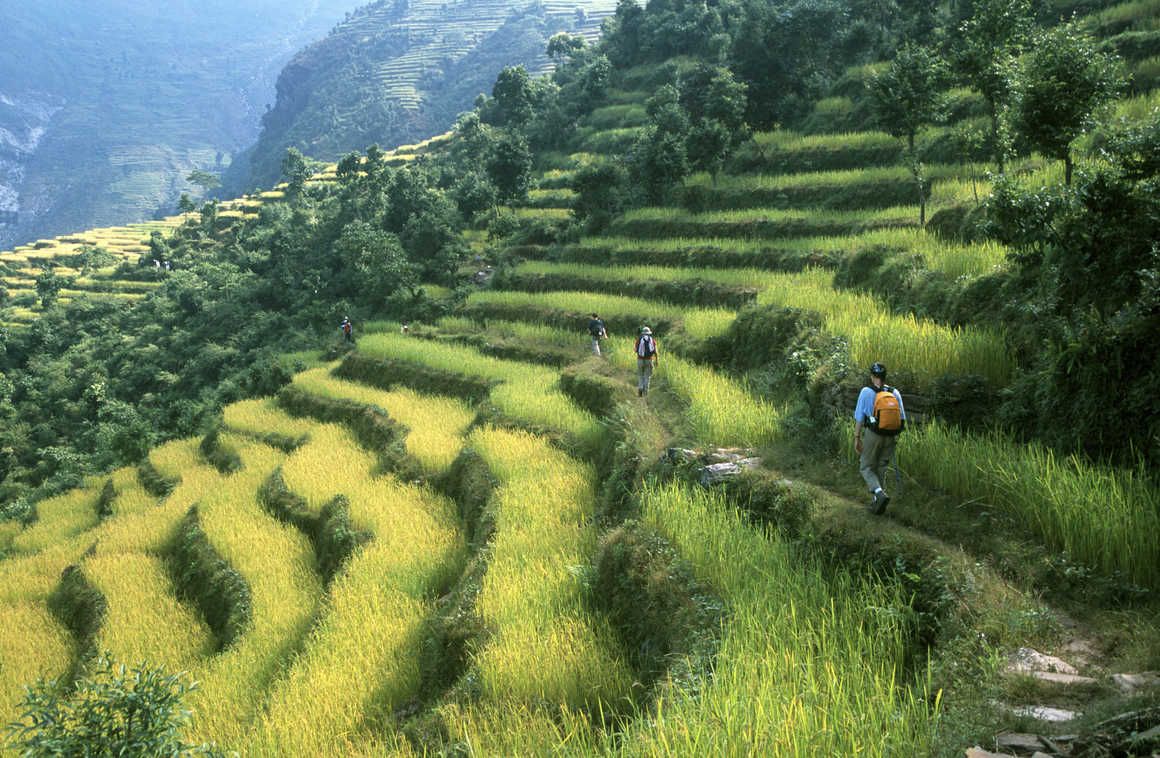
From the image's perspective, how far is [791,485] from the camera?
20.4 ft

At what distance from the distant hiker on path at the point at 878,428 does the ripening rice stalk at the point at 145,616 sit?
27.8ft

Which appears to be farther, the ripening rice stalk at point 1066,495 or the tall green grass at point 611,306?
the tall green grass at point 611,306

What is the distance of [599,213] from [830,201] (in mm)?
9724

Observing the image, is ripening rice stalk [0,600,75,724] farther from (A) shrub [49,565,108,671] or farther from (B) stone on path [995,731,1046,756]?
(B) stone on path [995,731,1046,756]

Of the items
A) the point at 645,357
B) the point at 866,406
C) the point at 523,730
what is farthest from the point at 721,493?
the point at 645,357

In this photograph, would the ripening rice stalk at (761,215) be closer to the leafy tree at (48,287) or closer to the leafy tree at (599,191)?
the leafy tree at (599,191)

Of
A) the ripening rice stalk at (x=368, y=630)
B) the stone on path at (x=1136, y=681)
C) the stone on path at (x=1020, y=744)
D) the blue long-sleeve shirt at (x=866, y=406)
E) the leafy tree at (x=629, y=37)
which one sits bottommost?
the ripening rice stalk at (x=368, y=630)

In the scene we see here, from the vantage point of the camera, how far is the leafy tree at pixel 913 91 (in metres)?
14.5

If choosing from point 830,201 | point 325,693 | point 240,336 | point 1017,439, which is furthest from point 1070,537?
point 240,336

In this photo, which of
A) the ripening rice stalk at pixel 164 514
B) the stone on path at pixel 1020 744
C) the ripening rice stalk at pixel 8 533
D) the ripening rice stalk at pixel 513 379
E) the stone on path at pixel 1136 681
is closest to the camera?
the stone on path at pixel 1020 744

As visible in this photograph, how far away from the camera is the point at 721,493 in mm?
6664

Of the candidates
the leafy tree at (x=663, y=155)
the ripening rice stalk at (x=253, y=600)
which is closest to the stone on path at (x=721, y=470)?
the ripening rice stalk at (x=253, y=600)

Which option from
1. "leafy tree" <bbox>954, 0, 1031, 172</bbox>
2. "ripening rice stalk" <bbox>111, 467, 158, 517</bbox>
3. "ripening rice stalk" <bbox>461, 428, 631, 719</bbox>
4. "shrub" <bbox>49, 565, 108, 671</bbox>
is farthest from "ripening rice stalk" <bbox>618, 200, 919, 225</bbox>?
"shrub" <bbox>49, 565, 108, 671</bbox>

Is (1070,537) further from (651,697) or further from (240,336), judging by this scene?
(240,336)
